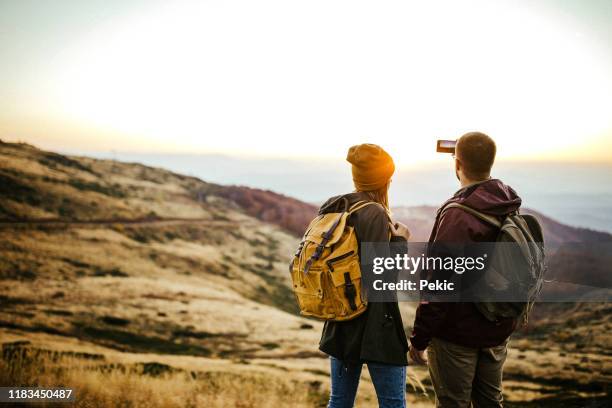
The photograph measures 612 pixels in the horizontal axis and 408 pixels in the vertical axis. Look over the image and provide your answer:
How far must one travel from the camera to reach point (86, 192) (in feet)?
152

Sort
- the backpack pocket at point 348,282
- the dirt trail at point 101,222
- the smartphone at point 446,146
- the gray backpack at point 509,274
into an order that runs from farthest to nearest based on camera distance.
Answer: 1. the dirt trail at point 101,222
2. the smartphone at point 446,146
3. the backpack pocket at point 348,282
4. the gray backpack at point 509,274

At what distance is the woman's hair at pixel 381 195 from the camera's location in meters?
3.82

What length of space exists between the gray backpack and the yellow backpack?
95cm

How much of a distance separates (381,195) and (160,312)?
72.0 ft

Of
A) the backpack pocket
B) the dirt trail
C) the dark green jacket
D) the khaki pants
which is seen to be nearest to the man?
the khaki pants

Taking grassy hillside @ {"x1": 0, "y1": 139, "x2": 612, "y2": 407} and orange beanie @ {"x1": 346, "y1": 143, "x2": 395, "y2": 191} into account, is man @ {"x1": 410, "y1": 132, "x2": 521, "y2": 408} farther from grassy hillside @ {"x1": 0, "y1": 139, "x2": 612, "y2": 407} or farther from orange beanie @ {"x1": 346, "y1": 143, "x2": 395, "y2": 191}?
orange beanie @ {"x1": 346, "y1": 143, "x2": 395, "y2": 191}

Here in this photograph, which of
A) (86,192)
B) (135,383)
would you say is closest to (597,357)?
(135,383)

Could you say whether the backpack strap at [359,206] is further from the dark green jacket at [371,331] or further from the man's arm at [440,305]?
the man's arm at [440,305]

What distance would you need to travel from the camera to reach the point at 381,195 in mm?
3852

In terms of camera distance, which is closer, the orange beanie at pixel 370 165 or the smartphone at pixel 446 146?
the orange beanie at pixel 370 165

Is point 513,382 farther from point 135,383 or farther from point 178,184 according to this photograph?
point 178,184

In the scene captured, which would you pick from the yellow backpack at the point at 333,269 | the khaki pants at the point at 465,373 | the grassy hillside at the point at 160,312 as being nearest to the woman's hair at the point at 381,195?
the yellow backpack at the point at 333,269

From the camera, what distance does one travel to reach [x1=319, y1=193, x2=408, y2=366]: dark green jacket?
3496 millimetres

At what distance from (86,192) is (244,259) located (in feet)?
60.9
